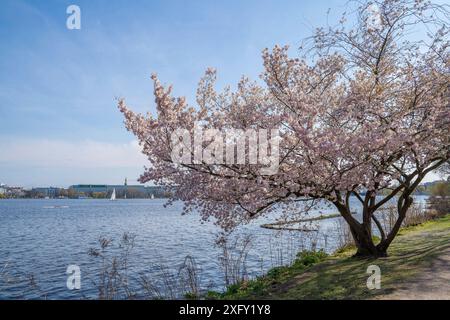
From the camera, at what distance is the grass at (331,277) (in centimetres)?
752

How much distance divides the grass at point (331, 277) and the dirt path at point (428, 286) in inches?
7.6

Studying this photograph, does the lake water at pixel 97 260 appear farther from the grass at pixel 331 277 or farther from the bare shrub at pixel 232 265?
the grass at pixel 331 277

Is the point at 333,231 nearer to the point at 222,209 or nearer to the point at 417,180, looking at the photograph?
the point at 417,180

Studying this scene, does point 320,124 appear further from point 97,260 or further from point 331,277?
point 97,260

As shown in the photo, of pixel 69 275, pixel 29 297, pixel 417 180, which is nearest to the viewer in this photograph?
pixel 417 180

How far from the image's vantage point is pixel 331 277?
8797 millimetres

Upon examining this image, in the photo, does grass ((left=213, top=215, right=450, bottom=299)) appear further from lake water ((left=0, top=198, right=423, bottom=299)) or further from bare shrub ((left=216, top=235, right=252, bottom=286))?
lake water ((left=0, top=198, right=423, bottom=299))

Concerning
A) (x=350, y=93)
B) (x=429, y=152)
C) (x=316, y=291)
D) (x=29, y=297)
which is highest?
(x=350, y=93)

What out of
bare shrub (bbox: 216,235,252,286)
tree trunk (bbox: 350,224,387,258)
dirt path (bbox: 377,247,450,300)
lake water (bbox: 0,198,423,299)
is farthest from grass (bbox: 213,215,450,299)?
lake water (bbox: 0,198,423,299)

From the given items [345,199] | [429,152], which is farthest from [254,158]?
[429,152]

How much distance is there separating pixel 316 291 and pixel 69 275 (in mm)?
10141

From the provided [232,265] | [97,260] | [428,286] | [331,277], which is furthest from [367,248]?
[97,260]

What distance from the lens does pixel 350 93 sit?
8.70 meters

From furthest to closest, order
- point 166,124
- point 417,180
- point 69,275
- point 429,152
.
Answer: point 69,275, point 417,180, point 429,152, point 166,124
